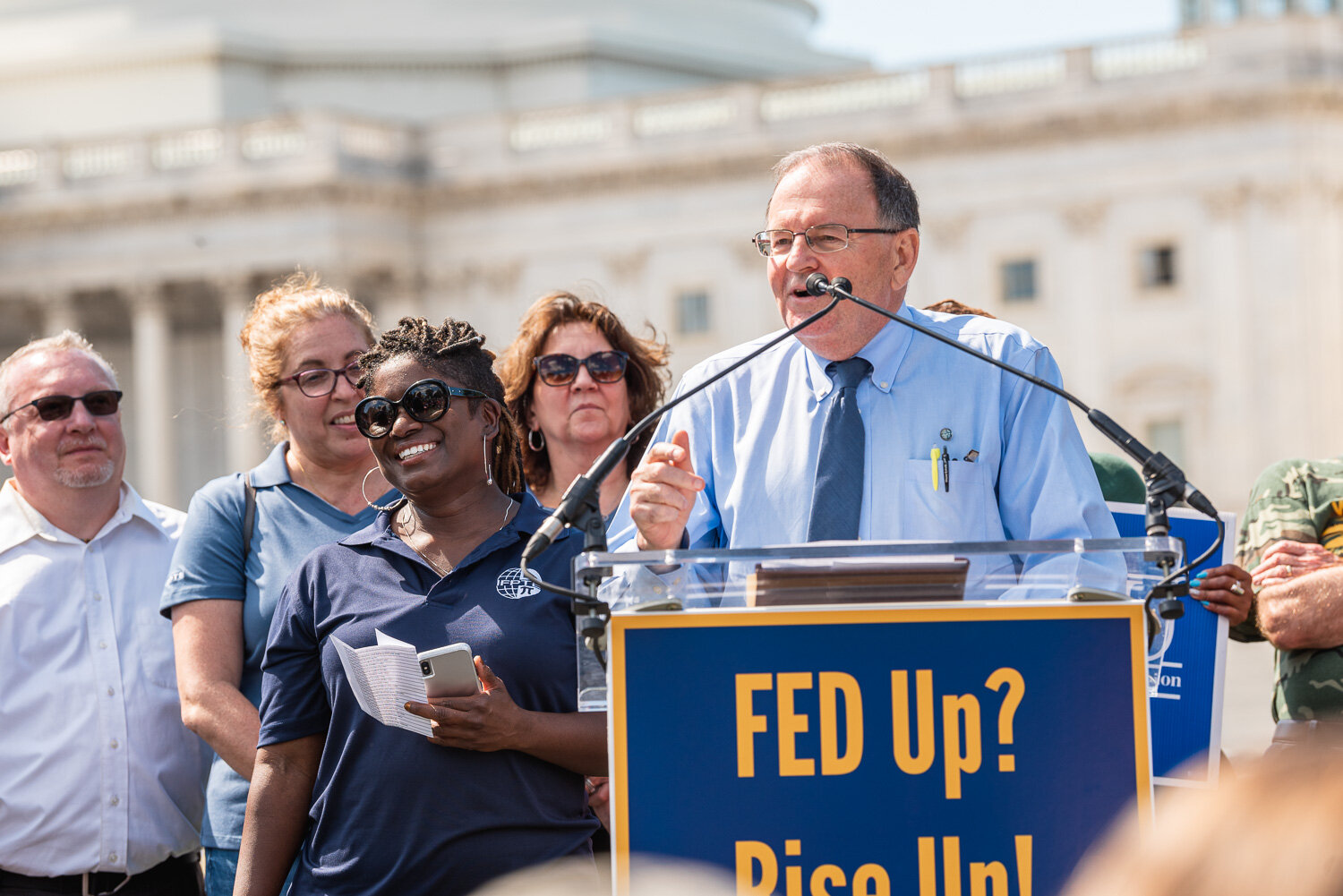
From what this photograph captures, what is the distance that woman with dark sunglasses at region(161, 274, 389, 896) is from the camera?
168 inches

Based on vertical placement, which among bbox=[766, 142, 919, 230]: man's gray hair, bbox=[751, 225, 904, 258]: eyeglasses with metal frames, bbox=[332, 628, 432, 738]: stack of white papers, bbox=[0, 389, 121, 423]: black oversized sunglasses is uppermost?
bbox=[766, 142, 919, 230]: man's gray hair

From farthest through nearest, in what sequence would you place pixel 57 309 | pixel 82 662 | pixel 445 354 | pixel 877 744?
pixel 57 309 → pixel 82 662 → pixel 445 354 → pixel 877 744

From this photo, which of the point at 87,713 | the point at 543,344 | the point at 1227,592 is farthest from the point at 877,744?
the point at 543,344

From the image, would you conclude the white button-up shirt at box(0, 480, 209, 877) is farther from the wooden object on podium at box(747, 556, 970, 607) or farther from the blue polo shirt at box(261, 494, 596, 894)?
the wooden object on podium at box(747, 556, 970, 607)

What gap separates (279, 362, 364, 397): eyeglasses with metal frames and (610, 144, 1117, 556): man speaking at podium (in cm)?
131

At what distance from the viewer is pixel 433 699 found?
327 cm

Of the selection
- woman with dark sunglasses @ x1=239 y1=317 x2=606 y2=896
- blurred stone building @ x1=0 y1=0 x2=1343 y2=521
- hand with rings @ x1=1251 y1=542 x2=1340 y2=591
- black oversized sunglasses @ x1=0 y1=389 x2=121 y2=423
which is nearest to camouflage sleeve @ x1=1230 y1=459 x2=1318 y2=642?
hand with rings @ x1=1251 y1=542 x2=1340 y2=591

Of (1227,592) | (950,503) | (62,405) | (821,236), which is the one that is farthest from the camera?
(62,405)

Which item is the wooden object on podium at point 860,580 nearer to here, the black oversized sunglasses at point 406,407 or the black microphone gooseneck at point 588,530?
the black microphone gooseneck at point 588,530

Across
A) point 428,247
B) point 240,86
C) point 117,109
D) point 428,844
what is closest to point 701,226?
point 428,247

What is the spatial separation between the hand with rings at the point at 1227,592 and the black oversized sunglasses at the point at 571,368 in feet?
6.35

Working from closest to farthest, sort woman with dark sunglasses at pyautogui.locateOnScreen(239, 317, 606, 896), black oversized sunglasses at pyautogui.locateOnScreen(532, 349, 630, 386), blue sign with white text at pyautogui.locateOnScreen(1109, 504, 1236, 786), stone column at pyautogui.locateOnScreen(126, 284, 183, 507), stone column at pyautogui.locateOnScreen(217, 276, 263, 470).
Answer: woman with dark sunglasses at pyautogui.locateOnScreen(239, 317, 606, 896) < blue sign with white text at pyautogui.locateOnScreen(1109, 504, 1236, 786) < black oversized sunglasses at pyautogui.locateOnScreen(532, 349, 630, 386) < stone column at pyautogui.locateOnScreen(217, 276, 263, 470) < stone column at pyautogui.locateOnScreen(126, 284, 183, 507)

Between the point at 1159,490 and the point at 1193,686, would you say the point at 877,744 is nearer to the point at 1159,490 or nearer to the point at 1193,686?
the point at 1159,490

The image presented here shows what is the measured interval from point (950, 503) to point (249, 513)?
194 cm
